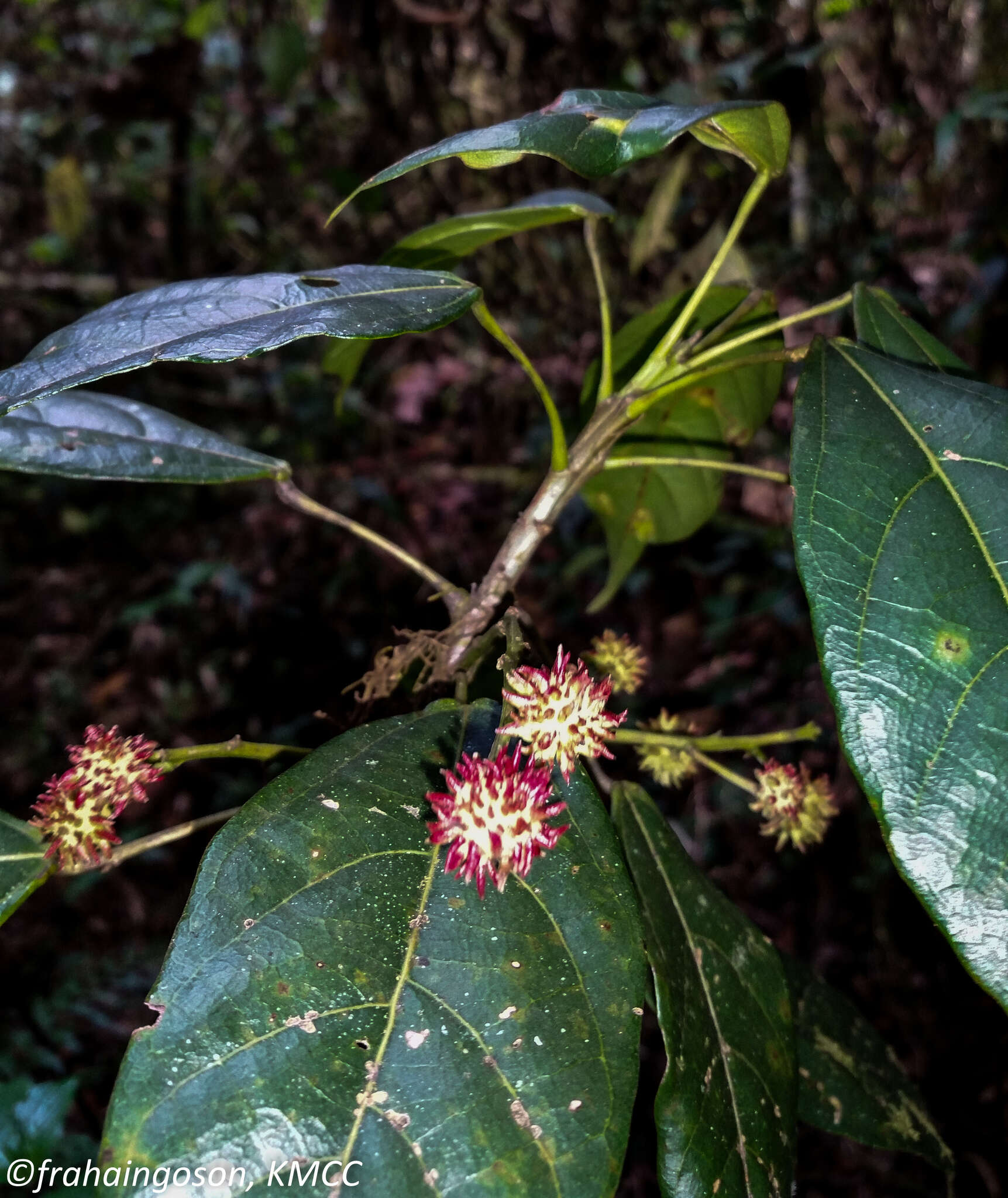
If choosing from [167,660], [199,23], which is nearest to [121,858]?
[167,660]

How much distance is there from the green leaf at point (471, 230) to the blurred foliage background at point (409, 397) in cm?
38

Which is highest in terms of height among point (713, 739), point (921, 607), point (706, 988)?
point (921, 607)

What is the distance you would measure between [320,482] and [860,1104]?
7.24 feet

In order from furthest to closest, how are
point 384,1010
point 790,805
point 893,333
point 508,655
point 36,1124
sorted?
→ point 36,1124
point 790,805
point 893,333
point 508,655
point 384,1010

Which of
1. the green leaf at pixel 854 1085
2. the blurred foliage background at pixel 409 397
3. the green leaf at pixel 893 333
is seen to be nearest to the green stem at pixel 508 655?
the green leaf at pixel 893 333

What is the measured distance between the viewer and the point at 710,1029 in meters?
0.65

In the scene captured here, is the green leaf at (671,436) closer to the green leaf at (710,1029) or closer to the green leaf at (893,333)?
the green leaf at (893,333)

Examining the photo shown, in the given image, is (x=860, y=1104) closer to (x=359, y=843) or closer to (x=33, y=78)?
(x=359, y=843)

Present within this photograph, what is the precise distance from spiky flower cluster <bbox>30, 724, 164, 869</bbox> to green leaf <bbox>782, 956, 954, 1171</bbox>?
63 cm

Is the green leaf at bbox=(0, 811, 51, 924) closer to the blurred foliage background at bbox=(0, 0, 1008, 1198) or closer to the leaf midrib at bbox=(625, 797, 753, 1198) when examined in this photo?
the leaf midrib at bbox=(625, 797, 753, 1198)

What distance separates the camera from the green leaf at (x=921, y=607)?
0.44 meters

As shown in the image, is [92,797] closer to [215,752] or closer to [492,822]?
[215,752]

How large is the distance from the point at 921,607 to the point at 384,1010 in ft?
1.24

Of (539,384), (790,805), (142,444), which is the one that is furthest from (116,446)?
(790,805)
